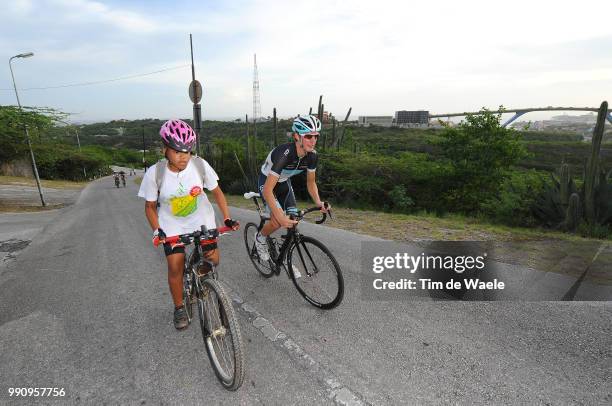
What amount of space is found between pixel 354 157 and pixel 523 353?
1488 cm

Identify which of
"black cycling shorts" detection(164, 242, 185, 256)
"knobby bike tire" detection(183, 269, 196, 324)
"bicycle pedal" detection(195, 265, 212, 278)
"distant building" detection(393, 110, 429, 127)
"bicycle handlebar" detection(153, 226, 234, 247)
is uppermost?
"distant building" detection(393, 110, 429, 127)

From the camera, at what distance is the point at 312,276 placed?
3.81 meters

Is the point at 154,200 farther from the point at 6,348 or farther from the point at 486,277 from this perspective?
the point at 486,277

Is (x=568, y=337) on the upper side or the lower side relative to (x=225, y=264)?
upper

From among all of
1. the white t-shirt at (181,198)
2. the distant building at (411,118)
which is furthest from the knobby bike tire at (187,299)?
the distant building at (411,118)

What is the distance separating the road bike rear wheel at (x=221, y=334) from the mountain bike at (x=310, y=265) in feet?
4.15

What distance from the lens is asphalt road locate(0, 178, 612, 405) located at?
98.6 inches

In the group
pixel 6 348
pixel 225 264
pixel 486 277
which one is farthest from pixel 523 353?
pixel 6 348

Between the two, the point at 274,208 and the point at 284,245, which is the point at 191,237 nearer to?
the point at 274,208

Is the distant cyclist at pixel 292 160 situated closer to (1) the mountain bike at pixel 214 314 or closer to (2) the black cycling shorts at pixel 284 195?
(2) the black cycling shorts at pixel 284 195

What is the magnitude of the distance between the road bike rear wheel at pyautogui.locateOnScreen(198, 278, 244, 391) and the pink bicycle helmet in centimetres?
118

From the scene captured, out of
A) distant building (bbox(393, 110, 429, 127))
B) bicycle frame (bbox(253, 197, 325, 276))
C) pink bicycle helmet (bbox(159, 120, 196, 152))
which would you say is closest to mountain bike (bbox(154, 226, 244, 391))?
pink bicycle helmet (bbox(159, 120, 196, 152))

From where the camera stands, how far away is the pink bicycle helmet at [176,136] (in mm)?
2787

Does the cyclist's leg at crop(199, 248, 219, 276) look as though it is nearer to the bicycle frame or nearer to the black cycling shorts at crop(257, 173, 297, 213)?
the bicycle frame
